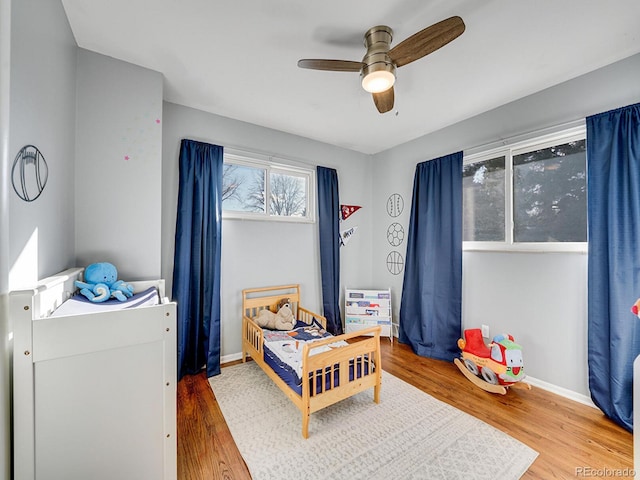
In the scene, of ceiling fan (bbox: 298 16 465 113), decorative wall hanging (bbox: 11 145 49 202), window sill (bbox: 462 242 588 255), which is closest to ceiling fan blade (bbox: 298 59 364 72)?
ceiling fan (bbox: 298 16 465 113)

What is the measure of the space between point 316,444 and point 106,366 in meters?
1.32

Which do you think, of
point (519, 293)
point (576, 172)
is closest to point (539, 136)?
point (576, 172)

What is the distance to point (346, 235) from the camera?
373cm

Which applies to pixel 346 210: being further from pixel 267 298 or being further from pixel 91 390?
pixel 91 390

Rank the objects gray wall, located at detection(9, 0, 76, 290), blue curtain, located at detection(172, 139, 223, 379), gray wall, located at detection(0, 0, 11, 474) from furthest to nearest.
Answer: blue curtain, located at detection(172, 139, 223, 379)
gray wall, located at detection(9, 0, 76, 290)
gray wall, located at detection(0, 0, 11, 474)

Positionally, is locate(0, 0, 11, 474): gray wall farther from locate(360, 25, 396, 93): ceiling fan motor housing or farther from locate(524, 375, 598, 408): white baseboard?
locate(524, 375, 598, 408): white baseboard

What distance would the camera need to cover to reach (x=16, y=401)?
890 millimetres

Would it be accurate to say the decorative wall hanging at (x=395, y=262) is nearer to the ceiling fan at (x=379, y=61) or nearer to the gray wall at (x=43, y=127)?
the ceiling fan at (x=379, y=61)

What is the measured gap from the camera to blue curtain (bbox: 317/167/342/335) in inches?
135

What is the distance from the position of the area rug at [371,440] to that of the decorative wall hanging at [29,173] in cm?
176

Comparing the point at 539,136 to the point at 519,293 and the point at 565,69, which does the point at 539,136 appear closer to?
the point at 565,69

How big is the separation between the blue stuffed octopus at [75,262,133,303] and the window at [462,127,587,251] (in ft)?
9.94

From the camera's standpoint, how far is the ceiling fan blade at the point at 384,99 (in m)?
1.80

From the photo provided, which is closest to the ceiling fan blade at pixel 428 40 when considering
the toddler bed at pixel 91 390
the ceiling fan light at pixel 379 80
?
the ceiling fan light at pixel 379 80
